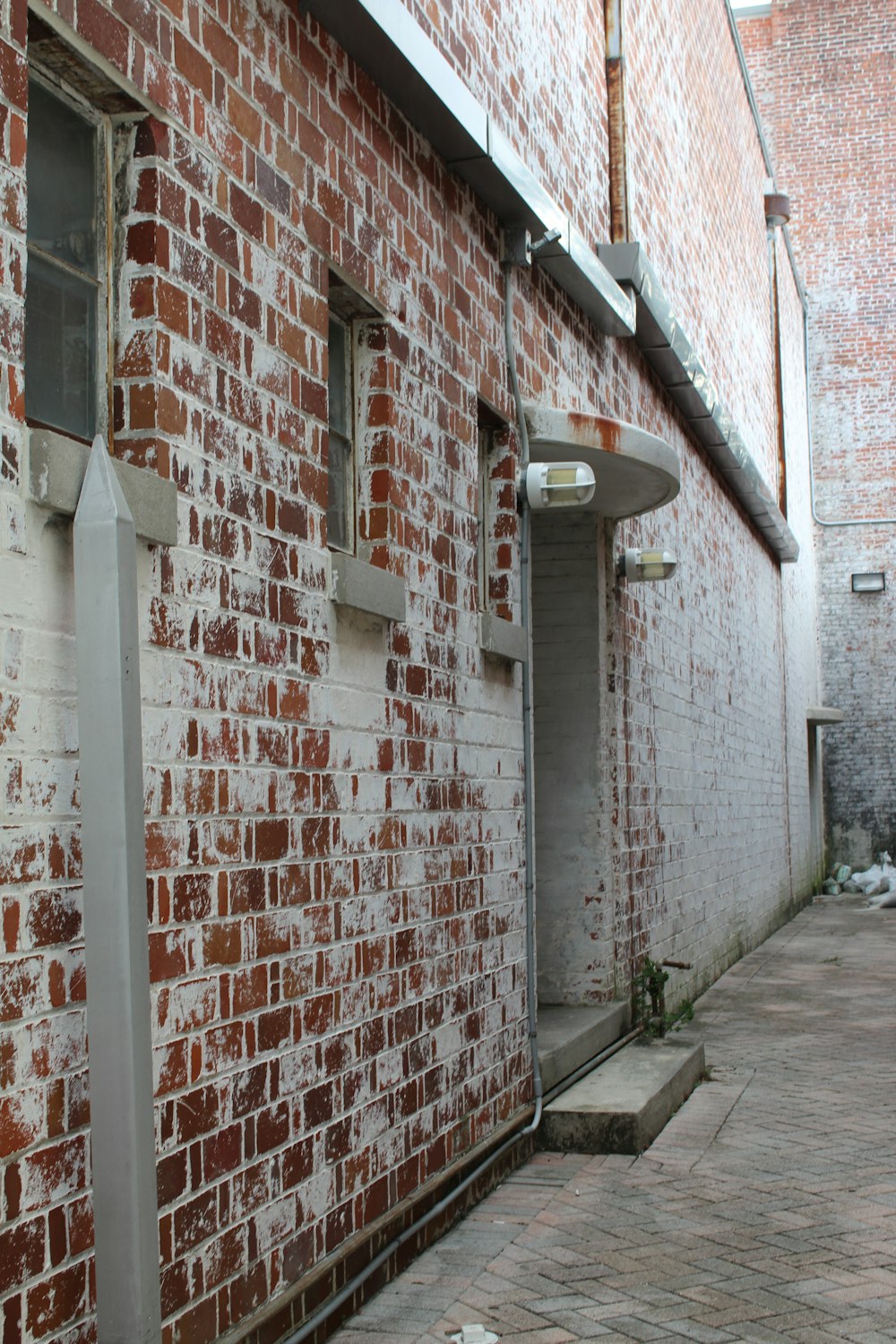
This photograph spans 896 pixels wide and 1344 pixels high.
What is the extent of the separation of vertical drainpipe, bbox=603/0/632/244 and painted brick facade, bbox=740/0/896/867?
15.4m

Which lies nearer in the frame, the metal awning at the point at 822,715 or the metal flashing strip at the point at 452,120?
the metal flashing strip at the point at 452,120

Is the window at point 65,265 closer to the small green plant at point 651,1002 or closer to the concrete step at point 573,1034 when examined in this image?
the concrete step at point 573,1034

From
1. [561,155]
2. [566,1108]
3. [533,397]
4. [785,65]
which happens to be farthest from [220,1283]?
[785,65]

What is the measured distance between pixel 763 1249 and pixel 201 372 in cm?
331

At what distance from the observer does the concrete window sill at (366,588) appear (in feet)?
14.0

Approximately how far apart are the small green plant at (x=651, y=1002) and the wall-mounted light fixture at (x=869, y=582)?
15.8 meters

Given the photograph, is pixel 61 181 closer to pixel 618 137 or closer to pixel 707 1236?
pixel 707 1236

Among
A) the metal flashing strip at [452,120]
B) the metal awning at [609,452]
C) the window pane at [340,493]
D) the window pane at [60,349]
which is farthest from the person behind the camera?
the metal awning at [609,452]

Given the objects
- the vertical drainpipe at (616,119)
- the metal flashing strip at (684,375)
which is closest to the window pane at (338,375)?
the metal flashing strip at (684,375)

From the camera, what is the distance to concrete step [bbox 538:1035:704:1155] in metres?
6.12

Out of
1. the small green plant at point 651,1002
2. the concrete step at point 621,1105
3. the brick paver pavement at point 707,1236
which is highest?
the small green plant at point 651,1002

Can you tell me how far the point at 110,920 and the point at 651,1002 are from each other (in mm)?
5932

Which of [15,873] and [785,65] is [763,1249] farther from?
[785,65]

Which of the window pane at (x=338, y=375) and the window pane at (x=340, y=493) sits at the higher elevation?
the window pane at (x=338, y=375)
